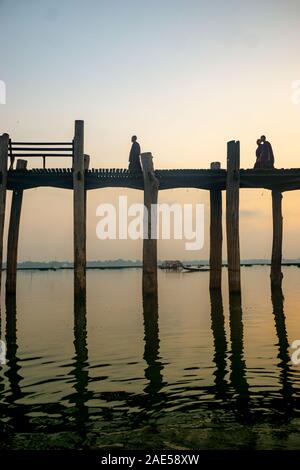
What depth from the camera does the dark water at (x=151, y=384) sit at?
5211 mm

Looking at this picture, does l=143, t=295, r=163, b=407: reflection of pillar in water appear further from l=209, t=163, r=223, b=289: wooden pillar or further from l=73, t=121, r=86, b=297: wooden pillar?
l=209, t=163, r=223, b=289: wooden pillar

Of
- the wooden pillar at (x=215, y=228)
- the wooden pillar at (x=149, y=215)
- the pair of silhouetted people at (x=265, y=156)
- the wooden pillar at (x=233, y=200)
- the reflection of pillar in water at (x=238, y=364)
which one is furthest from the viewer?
the wooden pillar at (x=215, y=228)

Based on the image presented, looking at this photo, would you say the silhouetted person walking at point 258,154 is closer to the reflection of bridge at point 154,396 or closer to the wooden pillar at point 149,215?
the wooden pillar at point 149,215

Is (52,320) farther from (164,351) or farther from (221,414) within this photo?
(221,414)

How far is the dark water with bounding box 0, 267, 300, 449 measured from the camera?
17.1 ft

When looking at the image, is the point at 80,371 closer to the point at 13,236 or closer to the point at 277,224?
the point at 13,236

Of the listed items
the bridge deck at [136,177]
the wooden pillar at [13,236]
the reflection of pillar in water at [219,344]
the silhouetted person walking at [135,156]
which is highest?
the silhouetted person walking at [135,156]

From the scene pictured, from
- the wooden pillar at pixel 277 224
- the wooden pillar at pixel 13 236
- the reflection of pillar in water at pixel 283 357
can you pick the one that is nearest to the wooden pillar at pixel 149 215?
the reflection of pillar in water at pixel 283 357

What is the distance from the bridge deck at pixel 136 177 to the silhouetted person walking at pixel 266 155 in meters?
0.57

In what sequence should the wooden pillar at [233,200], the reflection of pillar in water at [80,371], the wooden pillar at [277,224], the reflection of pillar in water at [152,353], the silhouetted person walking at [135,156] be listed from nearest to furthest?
the reflection of pillar in water at [80,371] < the reflection of pillar in water at [152,353] < the wooden pillar at [233,200] < the silhouetted person walking at [135,156] < the wooden pillar at [277,224]

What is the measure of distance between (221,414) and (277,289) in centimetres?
1796

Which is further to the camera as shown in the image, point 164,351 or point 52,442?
point 164,351

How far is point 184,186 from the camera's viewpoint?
18406 mm
